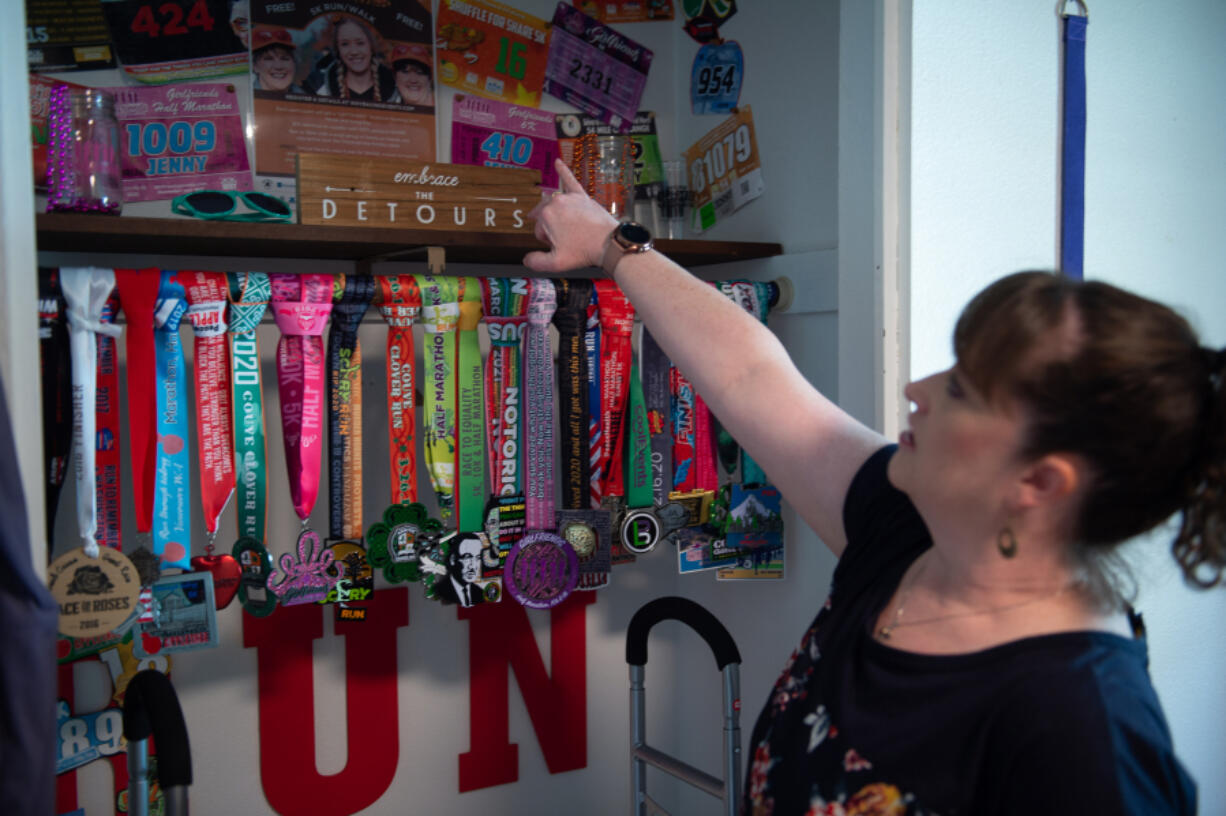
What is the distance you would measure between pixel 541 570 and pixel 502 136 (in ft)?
3.19

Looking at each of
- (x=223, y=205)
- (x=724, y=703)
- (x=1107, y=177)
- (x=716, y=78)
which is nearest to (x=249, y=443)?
(x=223, y=205)

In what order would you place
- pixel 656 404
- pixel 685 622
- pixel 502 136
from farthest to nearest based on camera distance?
pixel 502 136 < pixel 656 404 < pixel 685 622

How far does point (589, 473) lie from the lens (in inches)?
68.1

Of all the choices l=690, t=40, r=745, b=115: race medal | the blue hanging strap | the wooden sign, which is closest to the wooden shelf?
Result: the wooden sign

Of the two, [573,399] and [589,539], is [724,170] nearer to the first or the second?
[573,399]

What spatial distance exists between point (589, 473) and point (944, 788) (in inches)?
39.3

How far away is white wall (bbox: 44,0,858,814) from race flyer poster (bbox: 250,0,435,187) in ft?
0.31

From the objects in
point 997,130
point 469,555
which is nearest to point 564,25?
point 997,130

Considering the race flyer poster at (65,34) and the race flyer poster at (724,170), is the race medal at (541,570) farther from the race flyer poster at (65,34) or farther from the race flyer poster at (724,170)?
the race flyer poster at (65,34)

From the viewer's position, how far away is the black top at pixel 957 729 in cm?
74

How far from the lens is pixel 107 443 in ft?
4.58

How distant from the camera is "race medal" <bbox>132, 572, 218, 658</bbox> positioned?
1375mm

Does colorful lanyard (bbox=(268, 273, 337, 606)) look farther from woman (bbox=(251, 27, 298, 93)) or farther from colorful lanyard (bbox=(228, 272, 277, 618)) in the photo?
woman (bbox=(251, 27, 298, 93))

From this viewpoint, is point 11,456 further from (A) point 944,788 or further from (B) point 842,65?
(B) point 842,65
